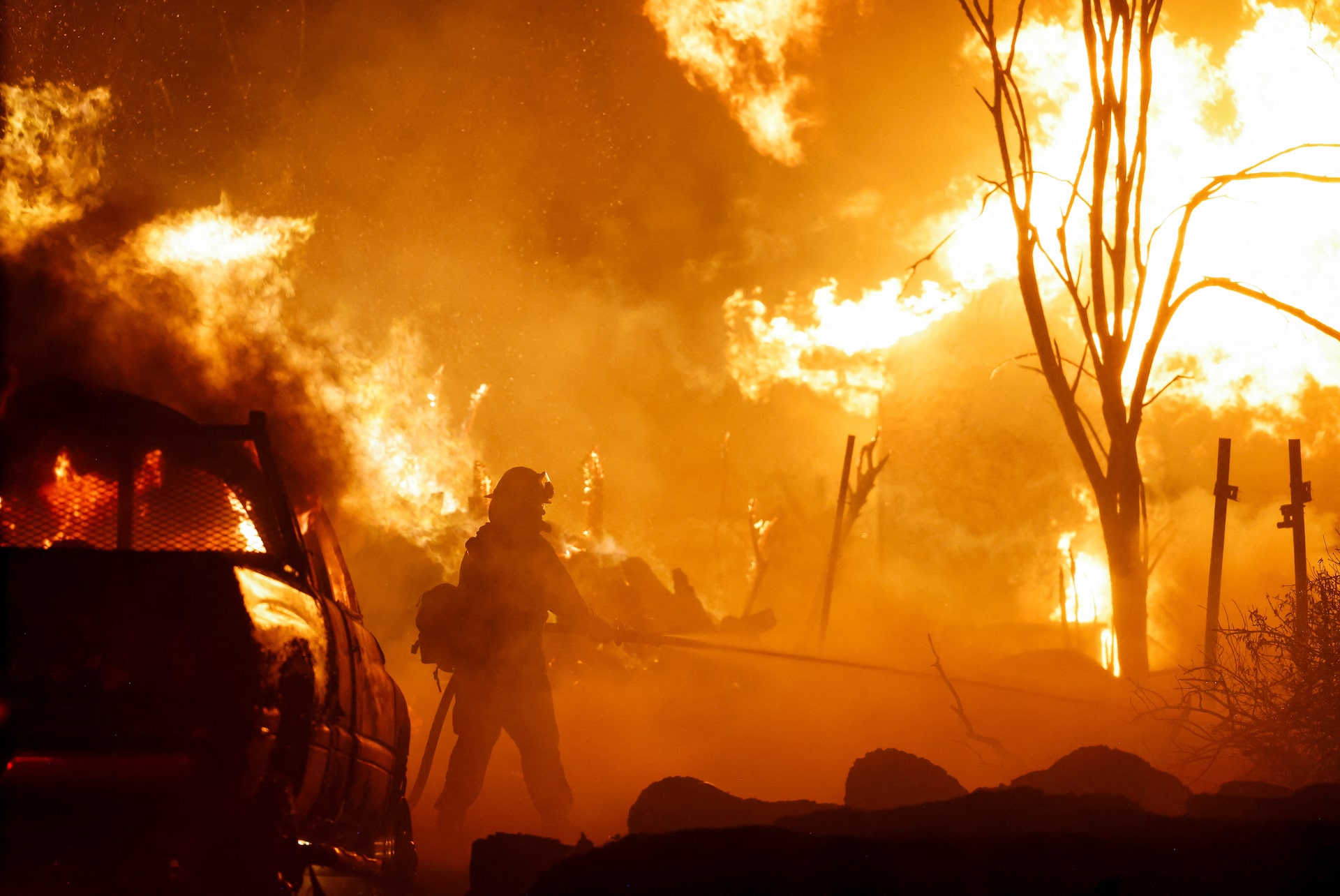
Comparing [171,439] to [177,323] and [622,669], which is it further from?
[622,669]

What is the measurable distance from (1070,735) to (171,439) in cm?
862

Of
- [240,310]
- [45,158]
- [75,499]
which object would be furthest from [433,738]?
[45,158]

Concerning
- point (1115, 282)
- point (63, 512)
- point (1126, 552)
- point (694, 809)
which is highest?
point (1115, 282)

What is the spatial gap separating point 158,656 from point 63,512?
0.73 metres

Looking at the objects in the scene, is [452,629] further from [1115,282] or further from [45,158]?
[45,158]

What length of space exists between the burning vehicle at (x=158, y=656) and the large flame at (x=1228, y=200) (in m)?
7.97

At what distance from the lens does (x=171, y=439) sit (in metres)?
3.23

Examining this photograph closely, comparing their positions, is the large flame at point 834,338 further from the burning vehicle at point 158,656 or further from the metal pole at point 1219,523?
the burning vehicle at point 158,656

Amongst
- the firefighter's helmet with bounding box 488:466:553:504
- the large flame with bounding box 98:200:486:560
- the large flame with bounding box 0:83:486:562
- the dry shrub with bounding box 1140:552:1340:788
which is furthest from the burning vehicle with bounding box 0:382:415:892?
the large flame with bounding box 98:200:486:560

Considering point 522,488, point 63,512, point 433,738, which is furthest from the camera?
point 433,738

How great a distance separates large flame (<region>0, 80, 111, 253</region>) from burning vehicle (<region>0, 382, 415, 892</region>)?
26.1 ft

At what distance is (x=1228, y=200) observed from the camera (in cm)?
1311

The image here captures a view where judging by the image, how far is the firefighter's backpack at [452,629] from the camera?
6.58 meters

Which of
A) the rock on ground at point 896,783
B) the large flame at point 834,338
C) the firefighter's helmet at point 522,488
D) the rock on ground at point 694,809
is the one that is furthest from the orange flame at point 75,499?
the large flame at point 834,338
